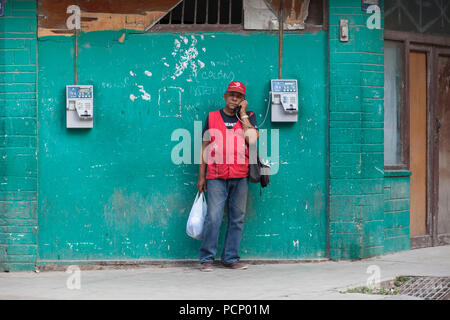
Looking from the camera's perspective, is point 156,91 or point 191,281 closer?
point 191,281

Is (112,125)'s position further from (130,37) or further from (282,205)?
(282,205)

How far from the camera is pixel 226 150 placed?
7.50 metres

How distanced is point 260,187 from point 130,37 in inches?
88.6

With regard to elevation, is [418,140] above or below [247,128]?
below

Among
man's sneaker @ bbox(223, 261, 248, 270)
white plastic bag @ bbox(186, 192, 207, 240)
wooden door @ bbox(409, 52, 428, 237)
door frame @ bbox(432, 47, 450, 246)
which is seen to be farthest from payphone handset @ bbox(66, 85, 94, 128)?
door frame @ bbox(432, 47, 450, 246)

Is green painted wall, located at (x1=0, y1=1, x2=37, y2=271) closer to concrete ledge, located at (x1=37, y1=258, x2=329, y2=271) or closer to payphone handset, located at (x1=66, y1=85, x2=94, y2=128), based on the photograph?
concrete ledge, located at (x1=37, y1=258, x2=329, y2=271)

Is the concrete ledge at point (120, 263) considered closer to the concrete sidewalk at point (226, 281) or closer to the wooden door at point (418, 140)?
the concrete sidewalk at point (226, 281)

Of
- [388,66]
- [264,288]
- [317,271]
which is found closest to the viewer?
[264,288]

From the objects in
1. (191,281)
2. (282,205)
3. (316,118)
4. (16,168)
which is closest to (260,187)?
(282,205)

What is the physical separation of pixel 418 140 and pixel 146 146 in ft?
11.8

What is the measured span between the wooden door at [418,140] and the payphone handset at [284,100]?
6.42 ft

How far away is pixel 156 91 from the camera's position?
7.89 m

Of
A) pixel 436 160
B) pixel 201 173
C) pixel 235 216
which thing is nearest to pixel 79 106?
pixel 201 173

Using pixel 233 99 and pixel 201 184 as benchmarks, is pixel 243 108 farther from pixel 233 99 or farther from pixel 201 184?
pixel 201 184
